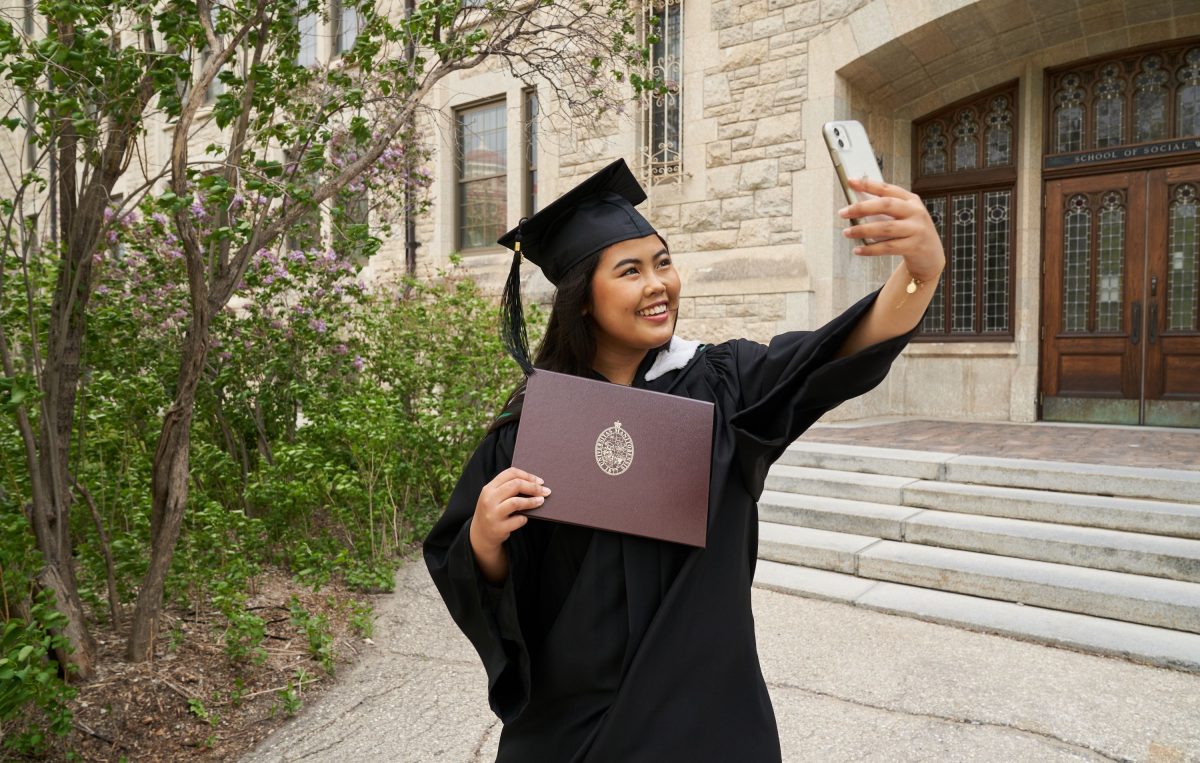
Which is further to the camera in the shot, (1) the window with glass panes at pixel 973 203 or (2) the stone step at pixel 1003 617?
(1) the window with glass panes at pixel 973 203

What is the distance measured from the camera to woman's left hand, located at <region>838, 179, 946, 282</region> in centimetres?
115

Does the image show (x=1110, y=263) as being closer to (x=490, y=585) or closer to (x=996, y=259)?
(x=996, y=259)

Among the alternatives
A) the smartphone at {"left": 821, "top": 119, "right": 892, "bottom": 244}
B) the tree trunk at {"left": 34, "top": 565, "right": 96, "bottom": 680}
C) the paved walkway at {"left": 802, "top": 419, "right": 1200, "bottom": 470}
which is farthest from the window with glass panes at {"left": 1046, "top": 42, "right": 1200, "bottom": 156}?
the tree trunk at {"left": 34, "top": 565, "right": 96, "bottom": 680}

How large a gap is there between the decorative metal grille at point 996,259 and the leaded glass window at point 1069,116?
0.71m

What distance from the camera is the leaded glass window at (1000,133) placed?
9031 mm

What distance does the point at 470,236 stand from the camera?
12484 millimetres

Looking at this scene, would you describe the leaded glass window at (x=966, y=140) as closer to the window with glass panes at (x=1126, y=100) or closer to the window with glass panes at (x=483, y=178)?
the window with glass panes at (x=1126, y=100)

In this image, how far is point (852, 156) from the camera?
1192 millimetres

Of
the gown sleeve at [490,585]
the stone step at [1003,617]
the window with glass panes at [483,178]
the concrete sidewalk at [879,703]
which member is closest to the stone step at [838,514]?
the stone step at [1003,617]

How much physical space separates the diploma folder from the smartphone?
0.43 meters

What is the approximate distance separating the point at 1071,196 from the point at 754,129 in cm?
330

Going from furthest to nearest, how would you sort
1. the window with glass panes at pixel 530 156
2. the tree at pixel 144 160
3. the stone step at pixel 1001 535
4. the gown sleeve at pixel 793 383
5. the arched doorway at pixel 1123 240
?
the window with glass panes at pixel 530 156 → the arched doorway at pixel 1123 240 → the stone step at pixel 1001 535 → the tree at pixel 144 160 → the gown sleeve at pixel 793 383

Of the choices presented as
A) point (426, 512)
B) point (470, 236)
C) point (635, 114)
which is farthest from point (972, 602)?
point (470, 236)

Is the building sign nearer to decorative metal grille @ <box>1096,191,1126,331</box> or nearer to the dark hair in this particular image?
decorative metal grille @ <box>1096,191,1126,331</box>
